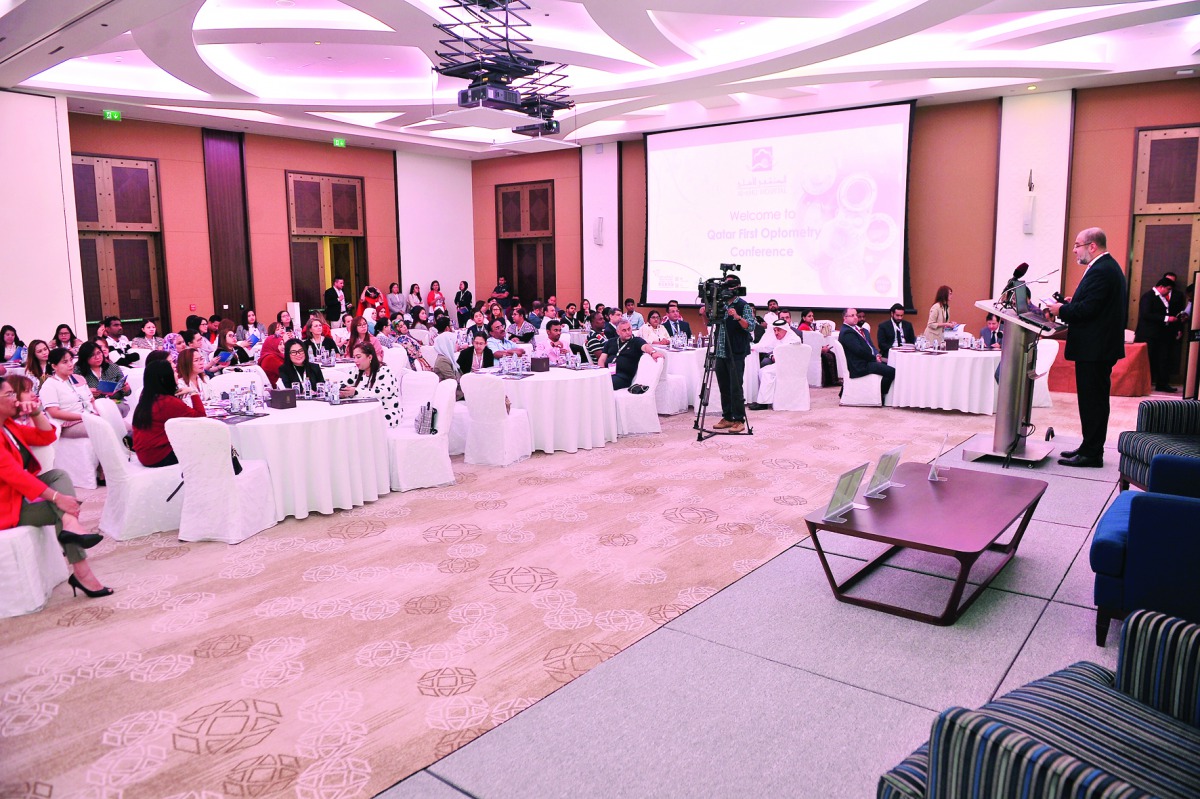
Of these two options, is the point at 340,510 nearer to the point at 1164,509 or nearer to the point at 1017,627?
the point at 1017,627

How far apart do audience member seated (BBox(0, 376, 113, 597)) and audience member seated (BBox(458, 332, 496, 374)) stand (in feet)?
13.0

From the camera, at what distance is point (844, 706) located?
2.97 m

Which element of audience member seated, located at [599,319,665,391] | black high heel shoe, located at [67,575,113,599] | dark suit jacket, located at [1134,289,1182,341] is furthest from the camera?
dark suit jacket, located at [1134,289,1182,341]

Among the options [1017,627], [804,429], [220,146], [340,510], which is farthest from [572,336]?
[1017,627]

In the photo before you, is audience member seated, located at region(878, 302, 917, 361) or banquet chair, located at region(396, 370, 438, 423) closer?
banquet chair, located at region(396, 370, 438, 423)

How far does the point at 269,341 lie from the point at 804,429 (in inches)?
221

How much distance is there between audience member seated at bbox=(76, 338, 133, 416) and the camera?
6.78 m

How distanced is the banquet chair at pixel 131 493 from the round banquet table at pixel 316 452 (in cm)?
51

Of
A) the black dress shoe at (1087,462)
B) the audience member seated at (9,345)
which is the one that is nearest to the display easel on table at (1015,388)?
the black dress shoe at (1087,462)

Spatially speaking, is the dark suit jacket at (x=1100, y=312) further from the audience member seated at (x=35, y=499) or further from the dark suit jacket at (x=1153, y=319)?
the audience member seated at (x=35, y=499)

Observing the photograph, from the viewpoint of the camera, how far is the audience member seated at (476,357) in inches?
308

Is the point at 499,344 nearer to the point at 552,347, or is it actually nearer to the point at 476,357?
the point at 552,347

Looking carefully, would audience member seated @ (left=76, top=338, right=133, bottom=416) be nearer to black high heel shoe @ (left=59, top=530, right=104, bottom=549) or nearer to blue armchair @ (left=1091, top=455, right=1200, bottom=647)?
black high heel shoe @ (left=59, top=530, right=104, bottom=549)

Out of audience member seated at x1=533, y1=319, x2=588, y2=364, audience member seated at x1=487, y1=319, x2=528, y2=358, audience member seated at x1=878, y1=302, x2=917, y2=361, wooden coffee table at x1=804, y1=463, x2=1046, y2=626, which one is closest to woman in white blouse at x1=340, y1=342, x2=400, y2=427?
audience member seated at x1=487, y1=319, x2=528, y2=358
